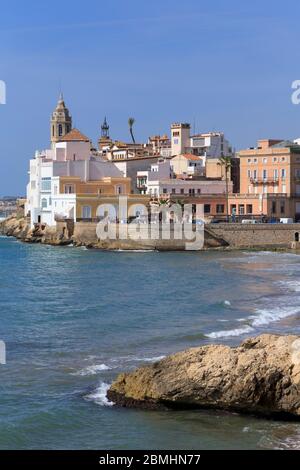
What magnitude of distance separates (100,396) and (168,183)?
180ft

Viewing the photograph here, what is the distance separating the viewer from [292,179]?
7112 cm

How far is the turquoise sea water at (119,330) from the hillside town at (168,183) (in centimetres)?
1325

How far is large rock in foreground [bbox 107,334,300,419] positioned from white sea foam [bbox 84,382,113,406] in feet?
0.75

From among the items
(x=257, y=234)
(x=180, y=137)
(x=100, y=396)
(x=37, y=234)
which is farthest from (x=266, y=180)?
(x=100, y=396)

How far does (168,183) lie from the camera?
242ft

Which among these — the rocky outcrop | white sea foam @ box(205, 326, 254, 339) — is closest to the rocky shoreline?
the rocky outcrop

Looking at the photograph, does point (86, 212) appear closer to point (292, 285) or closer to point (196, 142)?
point (196, 142)

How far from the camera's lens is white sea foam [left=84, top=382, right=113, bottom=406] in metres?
18.9

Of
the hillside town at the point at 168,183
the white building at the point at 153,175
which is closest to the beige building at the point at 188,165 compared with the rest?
the hillside town at the point at 168,183

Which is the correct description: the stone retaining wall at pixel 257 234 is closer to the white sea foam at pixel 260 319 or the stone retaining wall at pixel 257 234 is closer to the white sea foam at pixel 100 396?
the white sea foam at pixel 260 319

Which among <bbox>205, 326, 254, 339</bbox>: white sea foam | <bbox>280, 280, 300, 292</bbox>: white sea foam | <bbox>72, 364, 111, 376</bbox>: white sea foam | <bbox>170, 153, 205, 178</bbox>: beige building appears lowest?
<bbox>72, 364, 111, 376</bbox>: white sea foam

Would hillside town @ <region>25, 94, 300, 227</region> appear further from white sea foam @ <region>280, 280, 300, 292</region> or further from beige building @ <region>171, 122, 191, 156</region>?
white sea foam @ <region>280, 280, 300, 292</region>

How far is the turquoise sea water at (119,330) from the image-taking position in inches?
667
